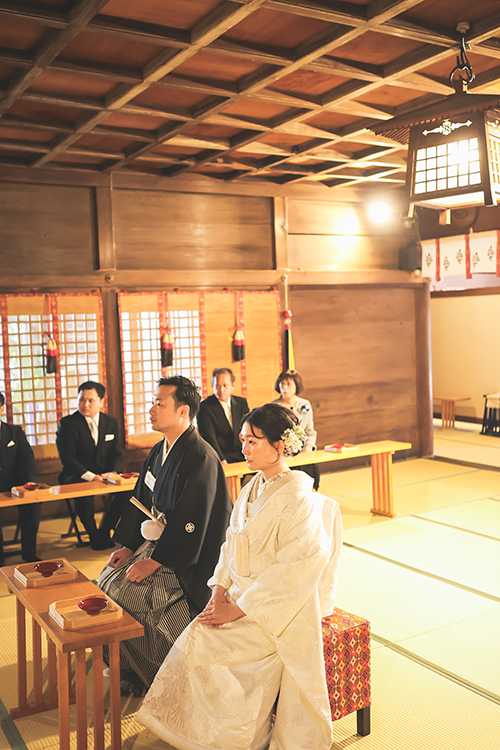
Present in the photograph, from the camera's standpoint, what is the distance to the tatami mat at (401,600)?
3.39 meters

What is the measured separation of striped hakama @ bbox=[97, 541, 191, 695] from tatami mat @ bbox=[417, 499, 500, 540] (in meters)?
2.88

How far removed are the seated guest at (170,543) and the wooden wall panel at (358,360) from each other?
3993 millimetres

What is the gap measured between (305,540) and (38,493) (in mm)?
2530

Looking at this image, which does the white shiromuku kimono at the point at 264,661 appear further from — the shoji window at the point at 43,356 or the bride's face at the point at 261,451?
the shoji window at the point at 43,356

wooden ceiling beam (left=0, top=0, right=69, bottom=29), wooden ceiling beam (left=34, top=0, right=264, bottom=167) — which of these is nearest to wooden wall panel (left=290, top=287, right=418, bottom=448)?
wooden ceiling beam (left=34, top=0, right=264, bottom=167)

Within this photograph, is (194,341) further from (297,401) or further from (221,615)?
(221,615)

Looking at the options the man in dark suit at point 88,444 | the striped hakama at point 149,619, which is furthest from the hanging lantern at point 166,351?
the striped hakama at point 149,619

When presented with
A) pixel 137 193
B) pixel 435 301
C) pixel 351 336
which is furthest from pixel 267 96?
pixel 435 301

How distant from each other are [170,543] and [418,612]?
1525 mm

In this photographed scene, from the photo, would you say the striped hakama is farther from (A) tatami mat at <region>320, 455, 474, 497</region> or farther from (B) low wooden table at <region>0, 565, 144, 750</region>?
(A) tatami mat at <region>320, 455, 474, 497</region>

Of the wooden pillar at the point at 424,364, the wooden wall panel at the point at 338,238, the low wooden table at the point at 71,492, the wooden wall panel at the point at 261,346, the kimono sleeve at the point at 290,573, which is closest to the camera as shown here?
the kimono sleeve at the point at 290,573

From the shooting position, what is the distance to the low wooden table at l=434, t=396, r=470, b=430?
9.97 metres

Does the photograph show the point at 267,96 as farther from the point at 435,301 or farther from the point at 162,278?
the point at 435,301

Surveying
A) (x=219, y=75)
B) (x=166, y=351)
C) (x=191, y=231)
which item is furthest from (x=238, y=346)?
(x=219, y=75)
